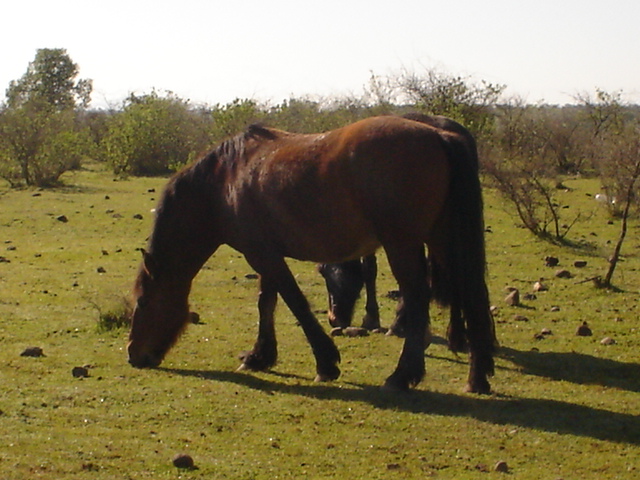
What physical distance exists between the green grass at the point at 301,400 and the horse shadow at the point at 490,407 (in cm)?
2

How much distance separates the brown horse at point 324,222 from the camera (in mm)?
7035

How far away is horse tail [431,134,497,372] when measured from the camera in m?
7.10

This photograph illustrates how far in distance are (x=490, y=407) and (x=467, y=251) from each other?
1216 mm

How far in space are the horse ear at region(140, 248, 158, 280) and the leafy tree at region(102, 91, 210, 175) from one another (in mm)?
24425

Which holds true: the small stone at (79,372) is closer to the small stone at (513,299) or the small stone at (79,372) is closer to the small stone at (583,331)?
the small stone at (583,331)

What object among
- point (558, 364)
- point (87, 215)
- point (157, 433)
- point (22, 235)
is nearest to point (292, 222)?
point (157, 433)

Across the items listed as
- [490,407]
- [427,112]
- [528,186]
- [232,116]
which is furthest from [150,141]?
[490,407]

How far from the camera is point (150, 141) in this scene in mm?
34250

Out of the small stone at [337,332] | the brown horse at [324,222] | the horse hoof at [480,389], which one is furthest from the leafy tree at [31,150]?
the horse hoof at [480,389]

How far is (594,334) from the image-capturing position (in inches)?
380

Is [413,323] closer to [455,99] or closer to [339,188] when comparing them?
[339,188]

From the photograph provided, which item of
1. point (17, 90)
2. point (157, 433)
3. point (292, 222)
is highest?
point (17, 90)

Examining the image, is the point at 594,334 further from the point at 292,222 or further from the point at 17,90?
the point at 17,90

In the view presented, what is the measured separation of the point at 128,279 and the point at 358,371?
19.6ft
